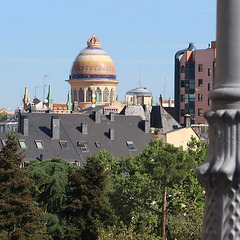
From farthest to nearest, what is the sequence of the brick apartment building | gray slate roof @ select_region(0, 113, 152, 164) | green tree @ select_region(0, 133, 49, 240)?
1. the brick apartment building
2. gray slate roof @ select_region(0, 113, 152, 164)
3. green tree @ select_region(0, 133, 49, 240)

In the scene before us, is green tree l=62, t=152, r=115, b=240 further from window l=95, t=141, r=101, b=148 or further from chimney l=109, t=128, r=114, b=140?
chimney l=109, t=128, r=114, b=140

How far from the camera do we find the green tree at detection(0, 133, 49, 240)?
40.3 m

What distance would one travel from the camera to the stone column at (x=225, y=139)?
237 inches

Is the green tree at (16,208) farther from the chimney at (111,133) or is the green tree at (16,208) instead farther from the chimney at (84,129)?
the chimney at (111,133)

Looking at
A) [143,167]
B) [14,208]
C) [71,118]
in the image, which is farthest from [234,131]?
[71,118]

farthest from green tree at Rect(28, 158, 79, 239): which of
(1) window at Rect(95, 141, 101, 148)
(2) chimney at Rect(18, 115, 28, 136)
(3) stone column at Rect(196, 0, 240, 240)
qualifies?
(3) stone column at Rect(196, 0, 240, 240)

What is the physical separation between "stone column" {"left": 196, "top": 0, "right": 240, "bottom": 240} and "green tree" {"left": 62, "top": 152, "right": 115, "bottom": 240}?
35.0 m

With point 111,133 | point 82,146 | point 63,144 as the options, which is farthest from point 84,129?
point 63,144

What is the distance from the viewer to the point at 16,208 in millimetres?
41062

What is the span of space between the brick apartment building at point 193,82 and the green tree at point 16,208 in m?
100

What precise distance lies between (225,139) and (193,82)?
461 ft

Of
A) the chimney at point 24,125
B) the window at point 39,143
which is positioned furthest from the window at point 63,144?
the chimney at point 24,125

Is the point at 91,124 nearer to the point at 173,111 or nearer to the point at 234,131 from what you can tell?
the point at 173,111

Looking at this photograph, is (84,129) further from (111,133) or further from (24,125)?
(24,125)
